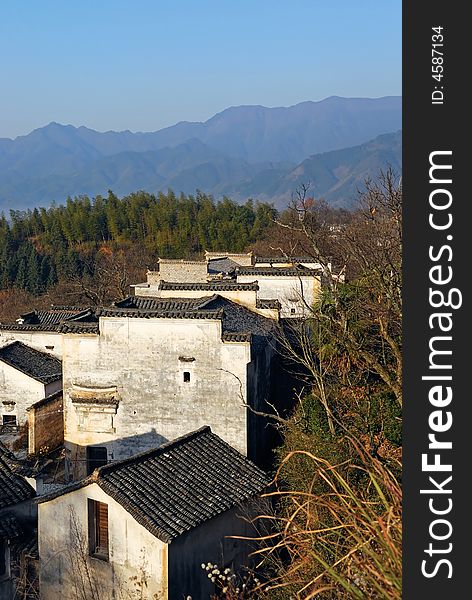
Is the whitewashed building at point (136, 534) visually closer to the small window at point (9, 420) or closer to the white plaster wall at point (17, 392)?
the white plaster wall at point (17, 392)

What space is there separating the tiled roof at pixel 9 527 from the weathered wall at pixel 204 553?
7.48ft

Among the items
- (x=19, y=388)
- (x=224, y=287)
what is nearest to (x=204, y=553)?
(x=224, y=287)

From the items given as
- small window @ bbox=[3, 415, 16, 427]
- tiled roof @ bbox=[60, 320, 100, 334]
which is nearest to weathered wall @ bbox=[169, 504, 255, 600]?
tiled roof @ bbox=[60, 320, 100, 334]

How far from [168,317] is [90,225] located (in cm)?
3418

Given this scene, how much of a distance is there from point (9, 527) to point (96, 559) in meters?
1.56

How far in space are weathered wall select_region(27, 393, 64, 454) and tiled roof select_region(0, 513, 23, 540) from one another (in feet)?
16.7

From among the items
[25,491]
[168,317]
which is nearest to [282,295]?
[168,317]

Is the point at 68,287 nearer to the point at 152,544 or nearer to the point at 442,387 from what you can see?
the point at 152,544

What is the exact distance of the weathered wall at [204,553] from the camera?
809 cm

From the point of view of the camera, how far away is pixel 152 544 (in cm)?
798

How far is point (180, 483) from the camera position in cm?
914

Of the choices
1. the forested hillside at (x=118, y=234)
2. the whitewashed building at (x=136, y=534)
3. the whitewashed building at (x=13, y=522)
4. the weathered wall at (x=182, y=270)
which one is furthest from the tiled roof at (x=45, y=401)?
the forested hillside at (x=118, y=234)

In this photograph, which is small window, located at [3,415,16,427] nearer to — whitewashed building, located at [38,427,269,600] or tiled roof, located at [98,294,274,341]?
tiled roof, located at [98,294,274,341]

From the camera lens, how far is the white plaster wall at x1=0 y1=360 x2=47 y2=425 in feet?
55.8
